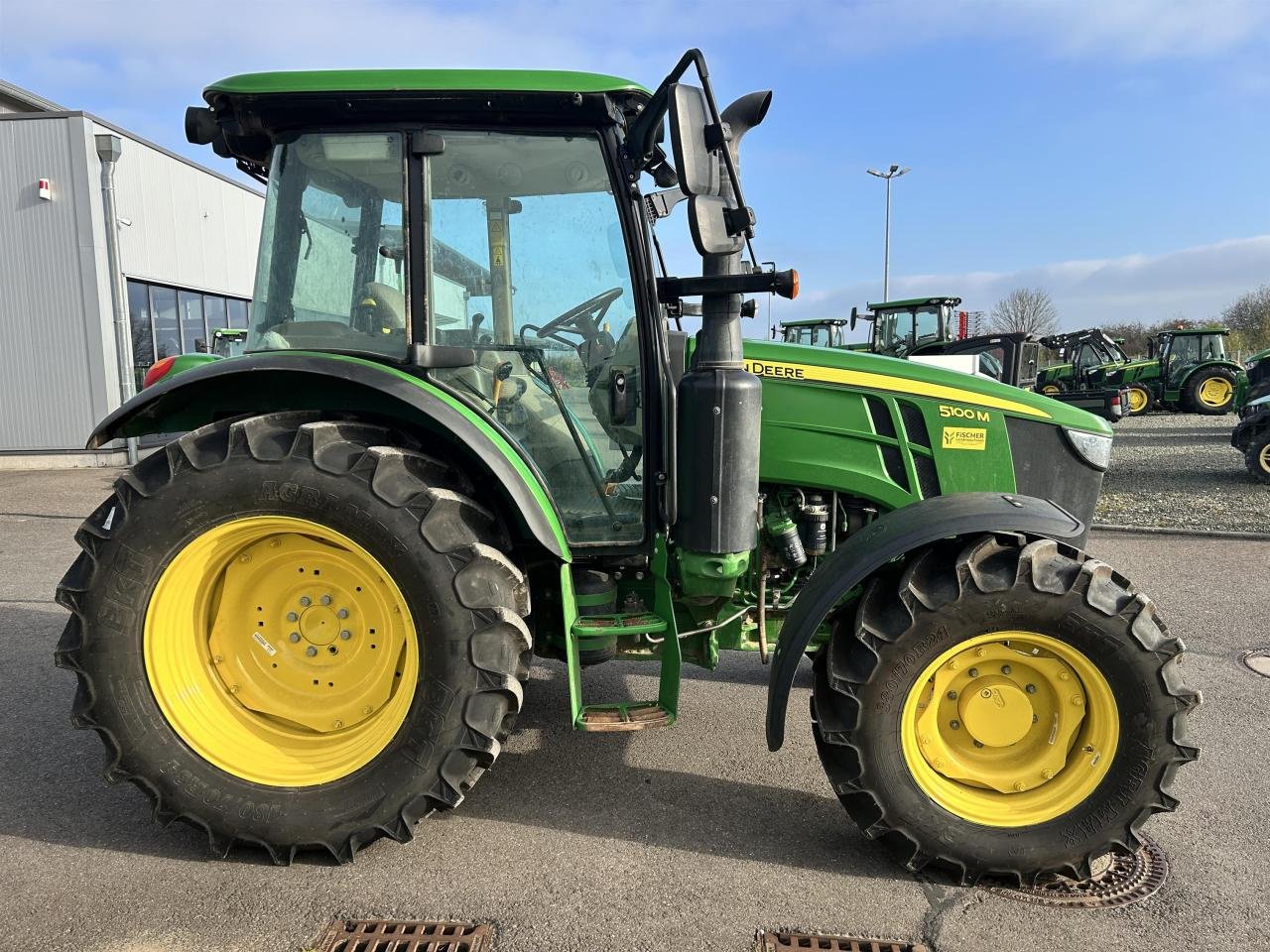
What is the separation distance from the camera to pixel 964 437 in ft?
9.95

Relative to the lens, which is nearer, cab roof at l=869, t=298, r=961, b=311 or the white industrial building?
the white industrial building

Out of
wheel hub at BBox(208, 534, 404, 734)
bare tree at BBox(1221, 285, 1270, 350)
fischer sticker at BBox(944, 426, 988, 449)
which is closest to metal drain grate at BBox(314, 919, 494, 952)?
wheel hub at BBox(208, 534, 404, 734)

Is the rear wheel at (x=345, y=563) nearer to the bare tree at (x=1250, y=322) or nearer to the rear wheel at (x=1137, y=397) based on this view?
the rear wheel at (x=1137, y=397)

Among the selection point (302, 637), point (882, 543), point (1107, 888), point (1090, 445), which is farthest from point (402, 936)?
point (1090, 445)

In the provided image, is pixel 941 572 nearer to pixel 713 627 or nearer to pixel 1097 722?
pixel 1097 722

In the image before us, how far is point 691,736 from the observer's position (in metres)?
3.40

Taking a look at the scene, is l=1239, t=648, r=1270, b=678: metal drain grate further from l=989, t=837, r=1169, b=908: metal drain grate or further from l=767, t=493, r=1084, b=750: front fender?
l=767, t=493, r=1084, b=750: front fender

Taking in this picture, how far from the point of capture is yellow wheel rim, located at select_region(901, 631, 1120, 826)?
95.6 inches

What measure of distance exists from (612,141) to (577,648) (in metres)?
1.68

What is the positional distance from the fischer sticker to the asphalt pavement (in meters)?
1.34

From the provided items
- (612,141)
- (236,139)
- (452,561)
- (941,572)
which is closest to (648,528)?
(452,561)

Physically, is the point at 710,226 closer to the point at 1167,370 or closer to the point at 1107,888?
the point at 1107,888

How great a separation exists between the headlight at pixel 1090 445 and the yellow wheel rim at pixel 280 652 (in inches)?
98.1

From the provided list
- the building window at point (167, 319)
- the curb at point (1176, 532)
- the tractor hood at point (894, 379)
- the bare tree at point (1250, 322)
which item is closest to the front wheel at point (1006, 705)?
the tractor hood at point (894, 379)
